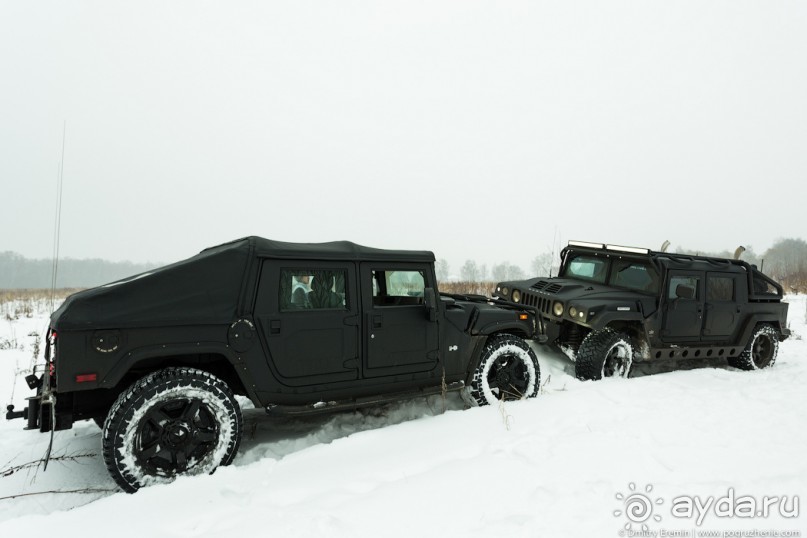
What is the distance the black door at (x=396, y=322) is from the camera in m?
4.54

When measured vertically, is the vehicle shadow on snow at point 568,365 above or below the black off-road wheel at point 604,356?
below

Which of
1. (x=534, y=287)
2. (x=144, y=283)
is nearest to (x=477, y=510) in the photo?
(x=144, y=283)

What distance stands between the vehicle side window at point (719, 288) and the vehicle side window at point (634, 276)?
1094 millimetres

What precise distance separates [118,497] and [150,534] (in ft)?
2.23

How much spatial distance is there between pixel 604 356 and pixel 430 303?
335cm

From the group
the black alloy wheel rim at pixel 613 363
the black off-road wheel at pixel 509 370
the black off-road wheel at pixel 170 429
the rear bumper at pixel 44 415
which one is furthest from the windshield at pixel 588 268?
the rear bumper at pixel 44 415

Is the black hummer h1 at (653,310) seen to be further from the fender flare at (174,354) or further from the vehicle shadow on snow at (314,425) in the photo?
the fender flare at (174,354)

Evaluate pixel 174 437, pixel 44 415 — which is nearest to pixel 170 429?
pixel 174 437

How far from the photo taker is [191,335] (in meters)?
3.73

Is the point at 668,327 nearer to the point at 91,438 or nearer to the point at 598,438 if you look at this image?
the point at 598,438

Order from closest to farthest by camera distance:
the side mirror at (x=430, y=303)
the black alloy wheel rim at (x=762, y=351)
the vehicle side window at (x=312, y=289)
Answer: the vehicle side window at (x=312, y=289) < the side mirror at (x=430, y=303) < the black alloy wheel rim at (x=762, y=351)

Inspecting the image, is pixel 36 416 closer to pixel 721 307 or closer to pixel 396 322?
pixel 396 322

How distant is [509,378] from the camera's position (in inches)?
218

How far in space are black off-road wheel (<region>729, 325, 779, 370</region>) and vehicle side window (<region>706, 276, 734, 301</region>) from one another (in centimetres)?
97
